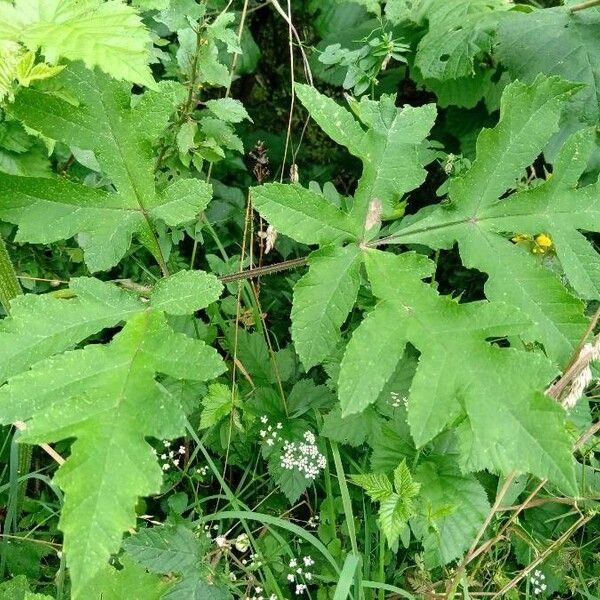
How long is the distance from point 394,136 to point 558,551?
136 cm

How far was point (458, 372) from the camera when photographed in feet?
4.70

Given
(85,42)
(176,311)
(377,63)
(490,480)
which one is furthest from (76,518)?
(377,63)

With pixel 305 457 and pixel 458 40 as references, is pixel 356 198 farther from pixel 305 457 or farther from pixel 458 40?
pixel 458 40

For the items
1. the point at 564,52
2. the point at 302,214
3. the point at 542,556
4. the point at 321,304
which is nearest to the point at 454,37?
the point at 564,52

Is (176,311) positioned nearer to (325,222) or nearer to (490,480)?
(325,222)

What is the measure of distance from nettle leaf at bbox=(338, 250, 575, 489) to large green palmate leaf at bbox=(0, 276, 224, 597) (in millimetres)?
340

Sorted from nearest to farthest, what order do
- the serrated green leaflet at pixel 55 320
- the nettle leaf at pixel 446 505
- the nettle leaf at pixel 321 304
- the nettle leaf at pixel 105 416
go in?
the nettle leaf at pixel 105 416
the serrated green leaflet at pixel 55 320
the nettle leaf at pixel 321 304
the nettle leaf at pixel 446 505

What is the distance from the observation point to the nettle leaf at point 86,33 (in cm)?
126

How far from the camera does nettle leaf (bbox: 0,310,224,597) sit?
122cm

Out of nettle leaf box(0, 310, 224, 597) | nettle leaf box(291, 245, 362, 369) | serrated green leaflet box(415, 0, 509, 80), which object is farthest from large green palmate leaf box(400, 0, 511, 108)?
nettle leaf box(0, 310, 224, 597)

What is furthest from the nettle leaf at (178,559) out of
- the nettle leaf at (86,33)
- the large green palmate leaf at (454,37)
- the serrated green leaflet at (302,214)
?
the large green palmate leaf at (454,37)

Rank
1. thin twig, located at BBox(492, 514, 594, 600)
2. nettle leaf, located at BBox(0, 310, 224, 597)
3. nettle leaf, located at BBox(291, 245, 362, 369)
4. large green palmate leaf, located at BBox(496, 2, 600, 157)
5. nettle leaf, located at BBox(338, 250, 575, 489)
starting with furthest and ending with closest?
large green palmate leaf, located at BBox(496, 2, 600, 157) < thin twig, located at BBox(492, 514, 594, 600) < nettle leaf, located at BBox(291, 245, 362, 369) < nettle leaf, located at BBox(338, 250, 575, 489) < nettle leaf, located at BBox(0, 310, 224, 597)

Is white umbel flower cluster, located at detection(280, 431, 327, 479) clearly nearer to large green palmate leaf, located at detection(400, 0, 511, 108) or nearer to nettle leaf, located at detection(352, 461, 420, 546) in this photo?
nettle leaf, located at detection(352, 461, 420, 546)

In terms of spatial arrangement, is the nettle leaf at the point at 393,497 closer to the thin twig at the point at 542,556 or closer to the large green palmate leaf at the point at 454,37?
the thin twig at the point at 542,556
